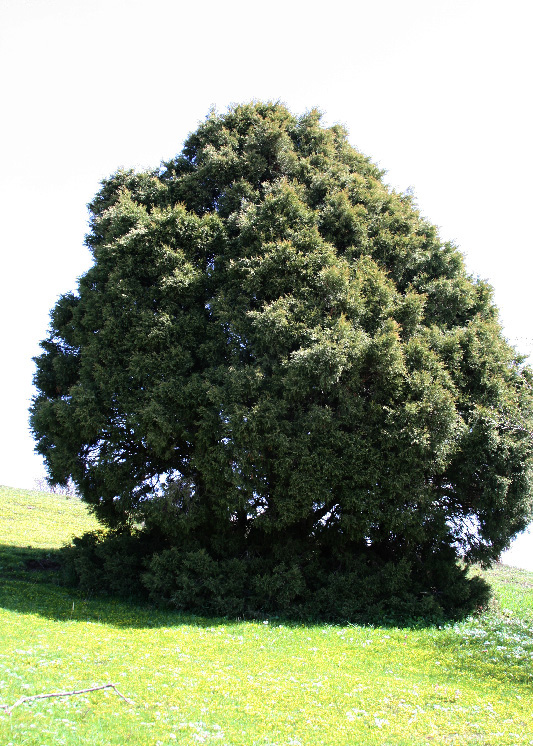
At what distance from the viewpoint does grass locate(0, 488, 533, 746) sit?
6.50 metres

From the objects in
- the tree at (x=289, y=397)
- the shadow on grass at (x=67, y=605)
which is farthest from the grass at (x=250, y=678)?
the tree at (x=289, y=397)

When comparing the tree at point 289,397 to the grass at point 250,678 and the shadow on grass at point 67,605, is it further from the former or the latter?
the grass at point 250,678

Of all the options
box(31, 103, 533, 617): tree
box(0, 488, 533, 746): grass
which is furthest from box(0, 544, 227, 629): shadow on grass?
box(31, 103, 533, 617): tree

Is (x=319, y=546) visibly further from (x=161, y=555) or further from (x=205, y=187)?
(x=205, y=187)

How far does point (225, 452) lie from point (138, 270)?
646 cm

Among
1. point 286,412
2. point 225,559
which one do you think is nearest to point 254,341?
→ point 286,412

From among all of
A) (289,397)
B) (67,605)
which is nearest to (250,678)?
(289,397)

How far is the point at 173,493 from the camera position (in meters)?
13.9

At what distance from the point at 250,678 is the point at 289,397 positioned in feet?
21.8

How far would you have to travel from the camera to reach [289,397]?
13.3 m

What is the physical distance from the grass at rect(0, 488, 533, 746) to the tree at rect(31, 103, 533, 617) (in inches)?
61.7

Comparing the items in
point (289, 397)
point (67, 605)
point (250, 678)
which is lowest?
point (67, 605)

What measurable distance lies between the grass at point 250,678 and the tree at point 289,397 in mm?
1568

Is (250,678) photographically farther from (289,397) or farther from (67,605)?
(67,605)
